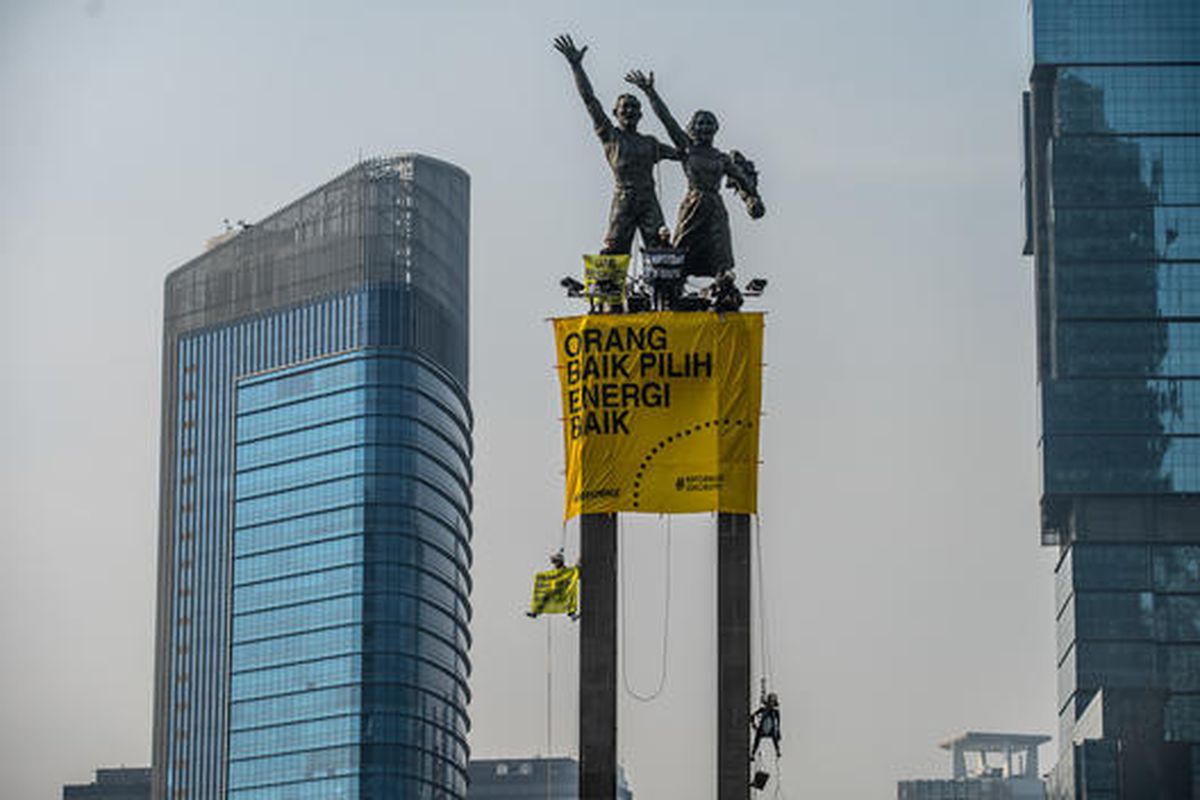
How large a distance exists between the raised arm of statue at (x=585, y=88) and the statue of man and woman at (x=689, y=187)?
1.0 inches

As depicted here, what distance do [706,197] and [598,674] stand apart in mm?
12721

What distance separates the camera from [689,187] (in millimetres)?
86250

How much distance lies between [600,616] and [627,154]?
12.0m

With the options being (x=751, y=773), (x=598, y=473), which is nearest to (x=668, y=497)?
(x=598, y=473)

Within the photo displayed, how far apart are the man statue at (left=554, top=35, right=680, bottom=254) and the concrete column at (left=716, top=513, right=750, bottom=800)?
834cm

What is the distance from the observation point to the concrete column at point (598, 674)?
81.2m

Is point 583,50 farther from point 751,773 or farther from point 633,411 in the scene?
point 751,773

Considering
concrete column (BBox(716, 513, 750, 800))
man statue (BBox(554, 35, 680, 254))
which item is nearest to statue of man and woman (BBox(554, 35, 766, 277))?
man statue (BBox(554, 35, 680, 254))

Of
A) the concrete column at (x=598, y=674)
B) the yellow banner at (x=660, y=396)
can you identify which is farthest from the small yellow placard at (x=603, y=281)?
the concrete column at (x=598, y=674)

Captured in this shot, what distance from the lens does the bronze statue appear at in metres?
85.8

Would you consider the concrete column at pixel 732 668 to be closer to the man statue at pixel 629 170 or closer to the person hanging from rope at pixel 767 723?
the person hanging from rope at pixel 767 723

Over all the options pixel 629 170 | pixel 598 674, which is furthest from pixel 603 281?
pixel 598 674

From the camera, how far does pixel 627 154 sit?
85.9 metres

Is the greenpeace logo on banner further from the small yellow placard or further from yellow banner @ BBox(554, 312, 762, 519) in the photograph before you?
the small yellow placard
